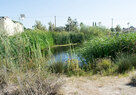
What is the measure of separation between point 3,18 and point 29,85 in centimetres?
1707

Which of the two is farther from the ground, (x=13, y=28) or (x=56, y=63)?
(x=13, y=28)

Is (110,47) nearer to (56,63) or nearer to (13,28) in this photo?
(56,63)

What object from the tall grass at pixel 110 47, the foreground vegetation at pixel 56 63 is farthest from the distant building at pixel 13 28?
the tall grass at pixel 110 47

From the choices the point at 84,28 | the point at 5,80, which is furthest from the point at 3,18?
the point at 5,80

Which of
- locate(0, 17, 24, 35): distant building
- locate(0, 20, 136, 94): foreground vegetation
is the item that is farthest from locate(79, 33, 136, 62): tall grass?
locate(0, 17, 24, 35): distant building

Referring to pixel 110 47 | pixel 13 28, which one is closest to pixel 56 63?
pixel 13 28

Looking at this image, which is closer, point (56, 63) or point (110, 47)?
point (56, 63)

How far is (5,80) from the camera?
303 centimetres

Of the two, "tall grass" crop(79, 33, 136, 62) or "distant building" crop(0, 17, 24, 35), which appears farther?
"tall grass" crop(79, 33, 136, 62)

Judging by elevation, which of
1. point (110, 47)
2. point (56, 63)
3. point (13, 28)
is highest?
point (13, 28)

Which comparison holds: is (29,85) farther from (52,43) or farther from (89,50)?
(52,43)

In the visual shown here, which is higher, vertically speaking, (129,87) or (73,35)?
(73,35)

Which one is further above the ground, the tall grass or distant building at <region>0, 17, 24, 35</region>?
distant building at <region>0, 17, 24, 35</region>

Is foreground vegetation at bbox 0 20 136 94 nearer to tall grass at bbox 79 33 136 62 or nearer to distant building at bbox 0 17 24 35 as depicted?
tall grass at bbox 79 33 136 62
